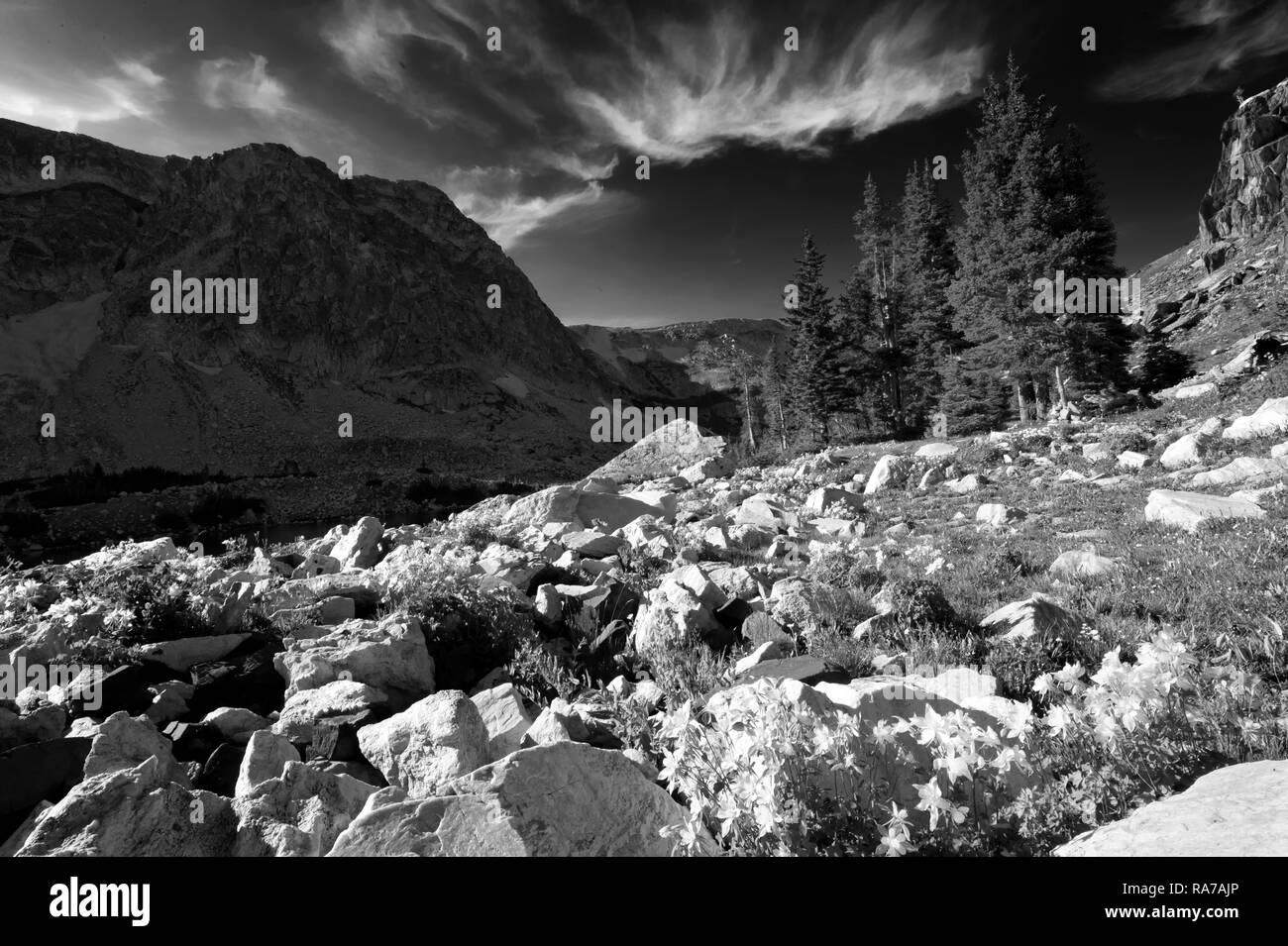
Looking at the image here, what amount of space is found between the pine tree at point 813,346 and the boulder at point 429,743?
3894 cm

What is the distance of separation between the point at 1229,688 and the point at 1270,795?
111 centimetres

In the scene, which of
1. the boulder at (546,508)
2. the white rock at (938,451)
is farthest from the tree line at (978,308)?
the boulder at (546,508)

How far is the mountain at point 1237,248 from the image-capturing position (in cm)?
6078

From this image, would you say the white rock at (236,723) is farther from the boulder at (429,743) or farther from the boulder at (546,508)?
the boulder at (546,508)

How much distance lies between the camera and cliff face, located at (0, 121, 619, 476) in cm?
6594

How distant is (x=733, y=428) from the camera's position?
126375mm

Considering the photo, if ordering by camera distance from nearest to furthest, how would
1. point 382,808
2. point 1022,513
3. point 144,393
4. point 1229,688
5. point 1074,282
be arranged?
point 382,808 < point 1229,688 < point 1022,513 < point 1074,282 < point 144,393

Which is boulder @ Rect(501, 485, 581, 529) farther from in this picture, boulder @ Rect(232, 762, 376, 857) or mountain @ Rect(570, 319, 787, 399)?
mountain @ Rect(570, 319, 787, 399)

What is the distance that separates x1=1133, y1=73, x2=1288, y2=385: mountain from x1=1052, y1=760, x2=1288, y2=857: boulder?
197ft

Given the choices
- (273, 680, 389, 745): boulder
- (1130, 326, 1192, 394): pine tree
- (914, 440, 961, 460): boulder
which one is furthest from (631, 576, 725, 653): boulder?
(1130, 326, 1192, 394): pine tree

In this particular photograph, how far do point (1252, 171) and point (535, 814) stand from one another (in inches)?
5326
